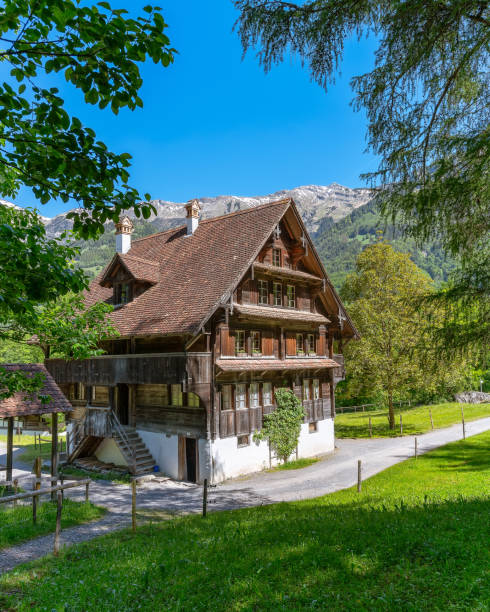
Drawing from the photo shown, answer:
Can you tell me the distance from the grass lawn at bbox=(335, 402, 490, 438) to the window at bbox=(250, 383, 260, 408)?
549 inches

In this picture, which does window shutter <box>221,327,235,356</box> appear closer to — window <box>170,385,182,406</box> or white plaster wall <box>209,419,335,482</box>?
window <box>170,385,182,406</box>

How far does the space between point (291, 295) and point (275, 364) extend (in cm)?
467

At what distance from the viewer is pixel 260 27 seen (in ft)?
27.6

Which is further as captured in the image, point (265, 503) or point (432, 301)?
point (265, 503)

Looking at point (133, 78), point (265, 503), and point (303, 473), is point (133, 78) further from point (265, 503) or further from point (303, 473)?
point (303, 473)

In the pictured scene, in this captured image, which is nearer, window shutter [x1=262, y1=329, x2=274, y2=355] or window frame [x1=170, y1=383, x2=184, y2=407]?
window frame [x1=170, y1=383, x2=184, y2=407]

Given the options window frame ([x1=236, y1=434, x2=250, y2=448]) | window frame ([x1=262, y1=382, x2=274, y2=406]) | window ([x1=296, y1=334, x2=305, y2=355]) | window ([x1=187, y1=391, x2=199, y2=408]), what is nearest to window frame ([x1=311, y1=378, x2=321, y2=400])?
window ([x1=296, y1=334, x2=305, y2=355])

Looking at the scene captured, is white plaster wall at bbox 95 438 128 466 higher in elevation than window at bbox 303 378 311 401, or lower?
lower

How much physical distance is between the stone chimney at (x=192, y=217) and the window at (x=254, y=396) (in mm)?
10436

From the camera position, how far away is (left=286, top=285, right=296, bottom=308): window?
24.6 m

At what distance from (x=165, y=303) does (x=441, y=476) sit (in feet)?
46.9

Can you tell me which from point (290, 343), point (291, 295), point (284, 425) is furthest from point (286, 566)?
point (291, 295)

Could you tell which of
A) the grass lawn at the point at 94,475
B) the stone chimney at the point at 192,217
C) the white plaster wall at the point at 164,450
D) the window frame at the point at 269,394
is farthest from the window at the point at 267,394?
the stone chimney at the point at 192,217

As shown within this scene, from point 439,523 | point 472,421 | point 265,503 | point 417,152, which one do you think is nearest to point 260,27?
point 417,152
